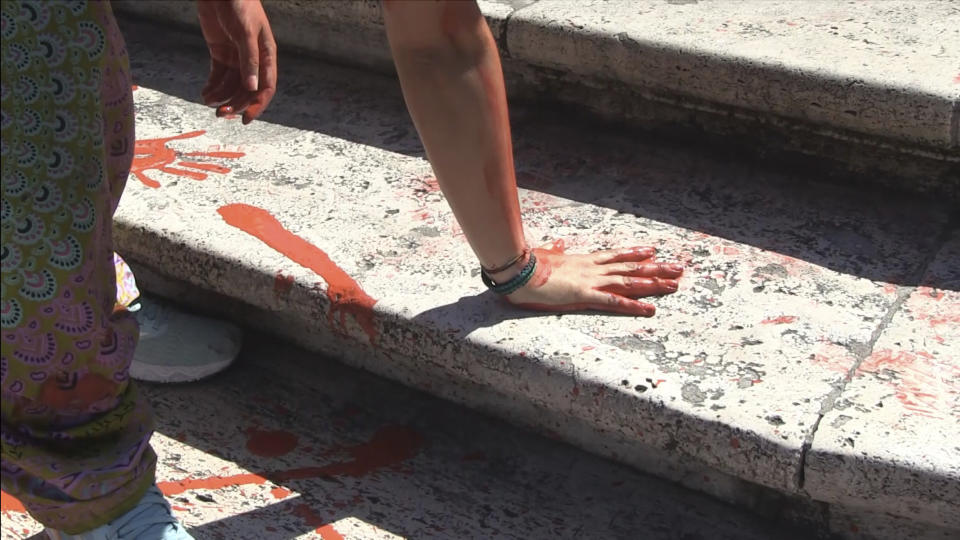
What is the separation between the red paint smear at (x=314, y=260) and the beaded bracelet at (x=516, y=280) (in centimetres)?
22

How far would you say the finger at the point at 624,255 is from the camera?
81.2 inches

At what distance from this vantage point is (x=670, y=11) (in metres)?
2.48

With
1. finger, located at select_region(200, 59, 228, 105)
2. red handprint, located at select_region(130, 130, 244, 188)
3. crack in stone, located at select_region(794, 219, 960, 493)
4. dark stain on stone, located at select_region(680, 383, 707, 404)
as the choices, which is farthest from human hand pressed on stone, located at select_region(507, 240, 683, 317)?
red handprint, located at select_region(130, 130, 244, 188)

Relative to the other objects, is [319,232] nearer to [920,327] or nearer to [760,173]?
[760,173]

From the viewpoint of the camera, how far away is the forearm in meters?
1.67

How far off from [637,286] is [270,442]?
0.72 meters

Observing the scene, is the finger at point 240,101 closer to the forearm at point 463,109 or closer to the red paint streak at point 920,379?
the forearm at point 463,109

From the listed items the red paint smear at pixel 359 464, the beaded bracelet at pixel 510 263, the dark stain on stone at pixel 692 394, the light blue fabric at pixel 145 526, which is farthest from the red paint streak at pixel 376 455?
the dark stain on stone at pixel 692 394

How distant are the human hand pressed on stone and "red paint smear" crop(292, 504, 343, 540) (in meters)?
0.48

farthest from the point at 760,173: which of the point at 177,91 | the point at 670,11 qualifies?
the point at 177,91

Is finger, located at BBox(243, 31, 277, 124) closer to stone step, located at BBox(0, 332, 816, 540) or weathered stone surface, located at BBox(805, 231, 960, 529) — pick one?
stone step, located at BBox(0, 332, 816, 540)

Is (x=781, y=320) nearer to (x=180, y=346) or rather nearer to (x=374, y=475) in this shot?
(x=374, y=475)

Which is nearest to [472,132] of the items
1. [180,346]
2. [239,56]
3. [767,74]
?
[239,56]

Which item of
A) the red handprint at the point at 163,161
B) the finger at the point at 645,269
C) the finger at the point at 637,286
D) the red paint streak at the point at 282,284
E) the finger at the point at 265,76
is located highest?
the finger at the point at 265,76
